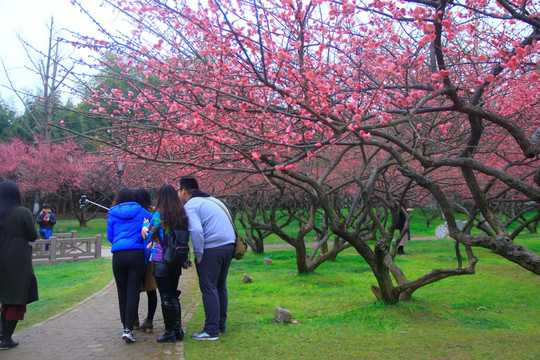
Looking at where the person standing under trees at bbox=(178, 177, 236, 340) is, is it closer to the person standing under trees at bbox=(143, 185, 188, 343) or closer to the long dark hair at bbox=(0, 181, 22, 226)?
the person standing under trees at bbox=(143, 185, 188, 343)

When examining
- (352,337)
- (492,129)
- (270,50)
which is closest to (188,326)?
(352,337)

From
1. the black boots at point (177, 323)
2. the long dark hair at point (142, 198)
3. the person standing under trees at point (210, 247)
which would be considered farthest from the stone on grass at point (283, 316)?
the long dark hair at point (142, 198)

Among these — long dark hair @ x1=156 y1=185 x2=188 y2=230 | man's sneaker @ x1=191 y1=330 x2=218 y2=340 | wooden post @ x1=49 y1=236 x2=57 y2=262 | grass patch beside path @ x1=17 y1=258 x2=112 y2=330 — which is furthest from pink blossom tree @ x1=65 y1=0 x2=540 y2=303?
wooden post @ x1=49 y1=236 x2=57 y2=262

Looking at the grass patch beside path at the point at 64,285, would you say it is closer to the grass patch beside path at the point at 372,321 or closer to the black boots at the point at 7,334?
the black boots at the point at 7,334

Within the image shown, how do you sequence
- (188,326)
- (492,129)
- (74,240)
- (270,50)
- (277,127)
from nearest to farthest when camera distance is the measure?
(270,50)
(188,326)
(277,127)
(492,129)
(74,240)

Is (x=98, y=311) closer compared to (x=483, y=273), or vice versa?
(x=98, y=311)

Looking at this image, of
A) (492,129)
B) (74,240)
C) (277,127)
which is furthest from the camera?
(74,240)

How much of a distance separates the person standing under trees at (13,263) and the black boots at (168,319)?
1510 millimetres

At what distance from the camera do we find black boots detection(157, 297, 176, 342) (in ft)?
17.3

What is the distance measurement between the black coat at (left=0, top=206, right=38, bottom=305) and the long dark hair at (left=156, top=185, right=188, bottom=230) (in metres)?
1.43

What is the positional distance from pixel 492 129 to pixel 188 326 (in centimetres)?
642

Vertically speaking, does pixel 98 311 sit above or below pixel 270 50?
below

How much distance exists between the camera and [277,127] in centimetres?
683

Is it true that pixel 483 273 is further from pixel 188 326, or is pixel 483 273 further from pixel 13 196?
pixel 13 196
